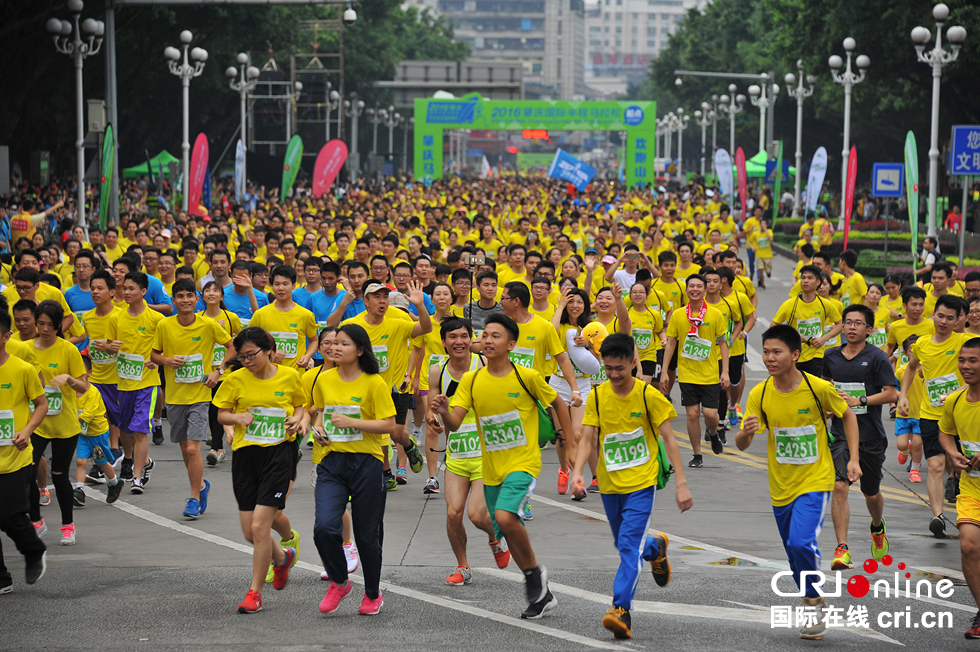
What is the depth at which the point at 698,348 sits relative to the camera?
1162cm

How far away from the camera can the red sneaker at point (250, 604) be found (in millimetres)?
6871

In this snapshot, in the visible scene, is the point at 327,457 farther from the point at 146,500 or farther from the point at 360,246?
the point at 360,246

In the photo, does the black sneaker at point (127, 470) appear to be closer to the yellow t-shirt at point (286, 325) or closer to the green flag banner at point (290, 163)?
the yellow t-shirt at point (286, 325)

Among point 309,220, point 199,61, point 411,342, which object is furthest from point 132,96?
point 411,342

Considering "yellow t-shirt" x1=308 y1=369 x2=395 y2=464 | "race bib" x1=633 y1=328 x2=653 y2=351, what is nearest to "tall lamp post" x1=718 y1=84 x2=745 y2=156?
→ "race bib" x1=633 y1=328 x2=653 y2=351

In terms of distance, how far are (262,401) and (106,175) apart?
15.5 metres

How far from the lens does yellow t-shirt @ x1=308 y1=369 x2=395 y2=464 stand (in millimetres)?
6902

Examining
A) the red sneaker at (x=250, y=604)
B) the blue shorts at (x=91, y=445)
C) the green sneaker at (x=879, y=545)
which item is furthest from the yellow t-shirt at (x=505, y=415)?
the blue shorts at (x=91, y=445)

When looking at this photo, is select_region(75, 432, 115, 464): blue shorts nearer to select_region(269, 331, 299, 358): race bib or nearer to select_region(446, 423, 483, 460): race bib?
select_region(269, 331, 299, 358): race bib

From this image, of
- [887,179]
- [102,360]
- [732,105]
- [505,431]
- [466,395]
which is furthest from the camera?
[732,105]

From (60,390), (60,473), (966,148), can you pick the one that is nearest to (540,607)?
(60,473)

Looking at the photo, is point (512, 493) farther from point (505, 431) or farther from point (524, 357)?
point (524, 357)

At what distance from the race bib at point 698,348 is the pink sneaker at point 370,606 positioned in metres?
5.39

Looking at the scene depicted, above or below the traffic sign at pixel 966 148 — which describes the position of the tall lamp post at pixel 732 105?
above
